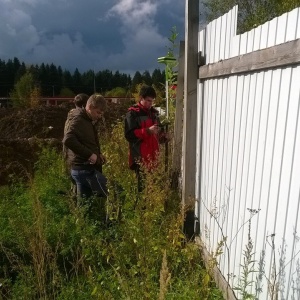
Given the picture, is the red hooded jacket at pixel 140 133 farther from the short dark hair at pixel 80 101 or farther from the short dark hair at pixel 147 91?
the short dark hair at pixel 80 101

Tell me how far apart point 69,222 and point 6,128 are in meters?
14.1

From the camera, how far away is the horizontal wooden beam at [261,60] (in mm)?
2023

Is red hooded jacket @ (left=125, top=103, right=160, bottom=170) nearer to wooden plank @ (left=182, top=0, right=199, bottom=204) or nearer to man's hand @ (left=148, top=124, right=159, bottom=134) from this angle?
man's hand @ (left=148, top=124, right=159, bottom=134)

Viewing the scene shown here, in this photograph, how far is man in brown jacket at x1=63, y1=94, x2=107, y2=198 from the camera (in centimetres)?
455

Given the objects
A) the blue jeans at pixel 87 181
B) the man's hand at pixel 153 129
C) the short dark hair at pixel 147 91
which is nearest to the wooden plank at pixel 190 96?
the man's hand at pixel 153 129

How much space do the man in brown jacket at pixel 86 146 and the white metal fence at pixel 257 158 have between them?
58.3 inches

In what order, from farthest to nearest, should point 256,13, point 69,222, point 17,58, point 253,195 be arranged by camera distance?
1. point 17,58
2. point 256,13
3. point 69,222
4. point 253,195

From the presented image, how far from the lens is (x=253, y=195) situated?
2.58 m

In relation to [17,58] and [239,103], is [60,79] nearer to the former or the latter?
[17,58]

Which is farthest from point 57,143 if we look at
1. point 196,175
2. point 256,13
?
point 256,13

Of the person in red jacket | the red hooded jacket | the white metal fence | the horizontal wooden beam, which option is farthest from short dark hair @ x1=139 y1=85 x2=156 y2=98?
the horizontal wooden beam

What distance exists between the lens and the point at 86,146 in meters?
4.71


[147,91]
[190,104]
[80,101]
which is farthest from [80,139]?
[190,104]

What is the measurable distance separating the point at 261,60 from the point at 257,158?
1.95 ft
